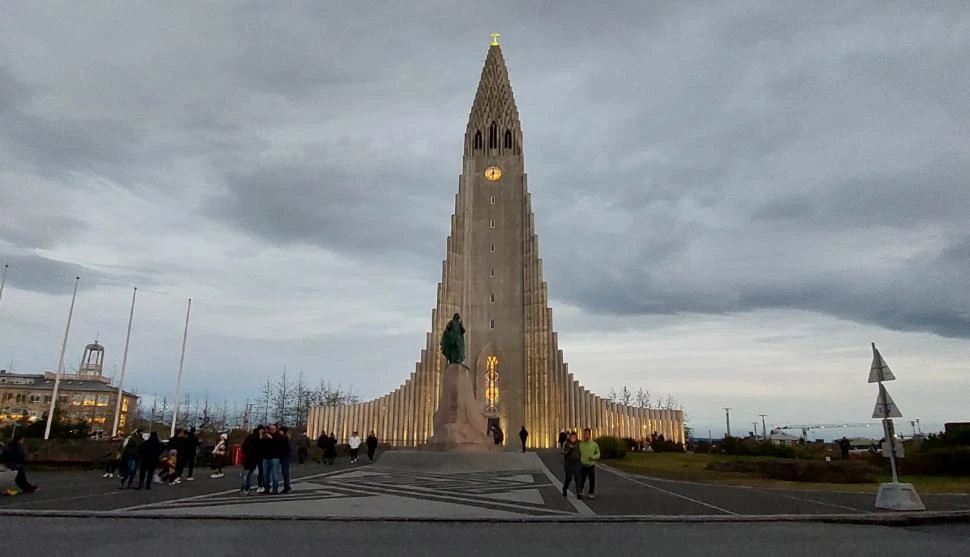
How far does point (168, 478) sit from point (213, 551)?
10651mm

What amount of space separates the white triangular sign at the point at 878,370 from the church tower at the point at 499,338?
114 ft

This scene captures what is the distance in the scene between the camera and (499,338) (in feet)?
160

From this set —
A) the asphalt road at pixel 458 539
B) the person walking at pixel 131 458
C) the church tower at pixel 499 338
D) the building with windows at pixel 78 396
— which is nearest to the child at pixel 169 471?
the person walking at pixel 131 458

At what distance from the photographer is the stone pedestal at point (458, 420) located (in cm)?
2472

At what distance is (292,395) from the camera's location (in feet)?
253

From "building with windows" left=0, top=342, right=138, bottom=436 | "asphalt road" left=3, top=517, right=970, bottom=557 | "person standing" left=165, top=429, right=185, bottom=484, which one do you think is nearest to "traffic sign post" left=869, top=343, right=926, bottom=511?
"asphalt road" left=3, top=517, right=970, bottom=557

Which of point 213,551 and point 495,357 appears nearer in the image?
point 213,551

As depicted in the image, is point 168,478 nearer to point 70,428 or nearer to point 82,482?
point 82,482

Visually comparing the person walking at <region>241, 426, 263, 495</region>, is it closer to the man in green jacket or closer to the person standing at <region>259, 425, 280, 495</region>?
the person standing at <region>259, 425, 280, 495</region>

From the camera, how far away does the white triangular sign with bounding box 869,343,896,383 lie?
11672 mm

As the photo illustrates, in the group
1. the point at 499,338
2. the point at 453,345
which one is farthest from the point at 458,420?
the point at 499,338

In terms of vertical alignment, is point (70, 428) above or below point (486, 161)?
below

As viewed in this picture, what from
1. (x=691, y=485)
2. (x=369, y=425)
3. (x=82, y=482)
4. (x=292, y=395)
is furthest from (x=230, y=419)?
(x=691, y=485)

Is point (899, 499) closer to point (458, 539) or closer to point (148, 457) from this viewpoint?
point (458, 539)
